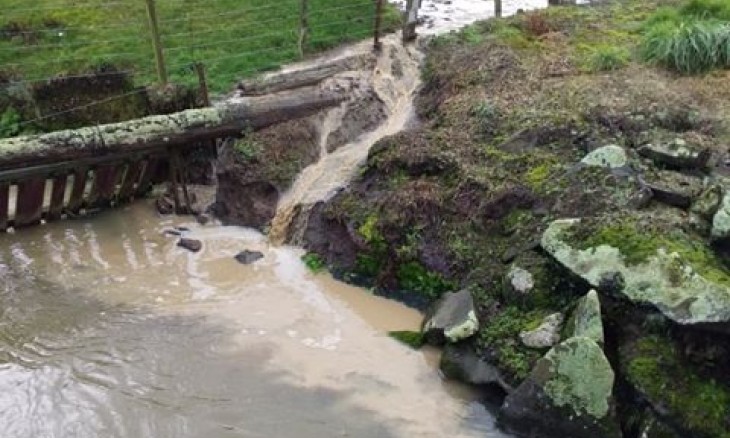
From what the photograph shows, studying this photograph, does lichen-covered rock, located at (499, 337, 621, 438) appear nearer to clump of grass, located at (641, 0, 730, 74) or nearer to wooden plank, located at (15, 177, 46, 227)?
clump of grass, located at (641, 0, 730, 74)

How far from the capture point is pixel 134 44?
14.2 m

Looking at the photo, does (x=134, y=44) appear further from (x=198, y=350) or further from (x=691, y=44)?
(x=691, y=44)

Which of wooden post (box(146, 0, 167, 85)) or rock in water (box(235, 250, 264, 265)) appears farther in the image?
wooden post (box(146, 0, 167, 85))

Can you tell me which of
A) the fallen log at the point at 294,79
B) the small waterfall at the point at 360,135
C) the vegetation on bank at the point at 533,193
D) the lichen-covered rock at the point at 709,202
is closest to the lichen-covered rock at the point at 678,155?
the vegetation on bank at the point at 533,193

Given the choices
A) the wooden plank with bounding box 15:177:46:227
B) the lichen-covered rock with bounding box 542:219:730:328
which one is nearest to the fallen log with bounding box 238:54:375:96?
the wooden plank with bounding box 15:177:46:227

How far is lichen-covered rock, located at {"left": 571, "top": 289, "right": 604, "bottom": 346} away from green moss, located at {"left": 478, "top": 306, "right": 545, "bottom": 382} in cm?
51

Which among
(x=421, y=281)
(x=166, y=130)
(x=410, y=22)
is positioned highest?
(x=410, y=22)

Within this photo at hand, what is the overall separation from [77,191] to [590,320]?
24.4ft

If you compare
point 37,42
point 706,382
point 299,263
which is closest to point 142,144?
point 299,263

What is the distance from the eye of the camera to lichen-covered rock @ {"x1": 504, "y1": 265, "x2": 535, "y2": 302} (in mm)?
8383

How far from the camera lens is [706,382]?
724cm

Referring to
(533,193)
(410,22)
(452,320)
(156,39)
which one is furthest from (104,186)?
(410,22)

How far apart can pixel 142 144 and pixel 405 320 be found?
4738 millimetres

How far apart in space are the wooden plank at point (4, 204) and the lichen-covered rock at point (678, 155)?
8312 mm
